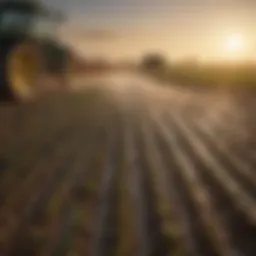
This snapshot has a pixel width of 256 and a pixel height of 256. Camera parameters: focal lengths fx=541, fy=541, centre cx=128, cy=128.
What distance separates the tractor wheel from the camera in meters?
6.38

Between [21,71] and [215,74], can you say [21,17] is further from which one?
[215,74]

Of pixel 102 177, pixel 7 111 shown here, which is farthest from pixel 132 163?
pixel 7 111

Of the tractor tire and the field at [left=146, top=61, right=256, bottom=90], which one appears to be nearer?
the tractor tire

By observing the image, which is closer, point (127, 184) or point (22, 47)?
point (127, 184)

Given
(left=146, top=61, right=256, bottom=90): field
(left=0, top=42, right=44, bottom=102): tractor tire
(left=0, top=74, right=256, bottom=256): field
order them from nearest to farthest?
1. (left=0, top=74, right=256, bottom=256): field
2. (left=0, top=42, right=44, bottom=102): tractor tire
3. (left=146, top=61, right=256, bottom=90): field

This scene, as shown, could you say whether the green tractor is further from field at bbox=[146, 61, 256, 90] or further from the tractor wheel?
field at bbox=[146, 61, 256, 90]

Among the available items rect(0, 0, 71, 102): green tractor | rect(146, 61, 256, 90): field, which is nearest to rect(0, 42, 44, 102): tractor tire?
rect(0, 0, 71, 102): green tractor

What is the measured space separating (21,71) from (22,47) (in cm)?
40

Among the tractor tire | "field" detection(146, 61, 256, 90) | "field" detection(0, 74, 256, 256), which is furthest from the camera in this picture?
"field" detection(146, 61, 256, 90)

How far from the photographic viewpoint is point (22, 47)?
21.4 feet

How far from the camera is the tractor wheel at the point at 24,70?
638cm

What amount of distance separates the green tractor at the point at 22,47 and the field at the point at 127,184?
0.69 m

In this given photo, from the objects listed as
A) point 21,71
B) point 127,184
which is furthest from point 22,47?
point 127,184

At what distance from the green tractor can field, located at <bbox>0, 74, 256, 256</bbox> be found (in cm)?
69
